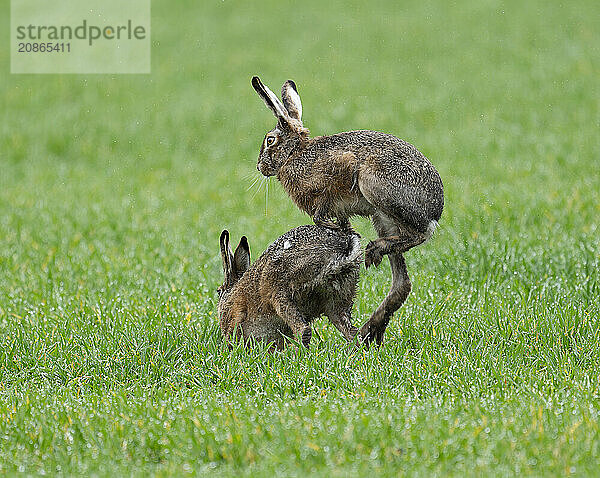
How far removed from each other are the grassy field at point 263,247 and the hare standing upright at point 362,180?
773 mm

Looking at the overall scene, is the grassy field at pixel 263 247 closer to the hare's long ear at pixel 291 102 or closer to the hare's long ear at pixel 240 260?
the hare's long ear at pixel 240 260

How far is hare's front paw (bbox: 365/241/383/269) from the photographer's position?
5258mm

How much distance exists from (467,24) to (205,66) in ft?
19.4

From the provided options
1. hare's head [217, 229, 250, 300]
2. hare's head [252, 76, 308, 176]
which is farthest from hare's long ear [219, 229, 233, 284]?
hare's head [252, 76, 308, 176]

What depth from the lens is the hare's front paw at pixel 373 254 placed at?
5.26m

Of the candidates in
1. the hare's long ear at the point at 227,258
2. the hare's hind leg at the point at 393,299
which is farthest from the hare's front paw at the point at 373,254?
the hare's long ear at the point at 227,258

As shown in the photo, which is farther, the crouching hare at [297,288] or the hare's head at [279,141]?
the hare's head at [279,141]

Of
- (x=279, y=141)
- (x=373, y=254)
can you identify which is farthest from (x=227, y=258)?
(x=373, y=254)

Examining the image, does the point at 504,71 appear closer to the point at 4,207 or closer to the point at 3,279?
the point at 4,207

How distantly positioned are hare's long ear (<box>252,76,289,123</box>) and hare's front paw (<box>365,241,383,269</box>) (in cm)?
92

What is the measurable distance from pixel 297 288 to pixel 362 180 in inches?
29.3

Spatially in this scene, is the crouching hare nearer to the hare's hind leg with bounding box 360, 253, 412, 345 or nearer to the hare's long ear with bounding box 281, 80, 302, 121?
the hare's hind leg with bounding box 360, 253, 412, 345

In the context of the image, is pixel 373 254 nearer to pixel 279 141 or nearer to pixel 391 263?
pixel 391 263

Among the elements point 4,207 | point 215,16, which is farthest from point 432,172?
point 215,16
